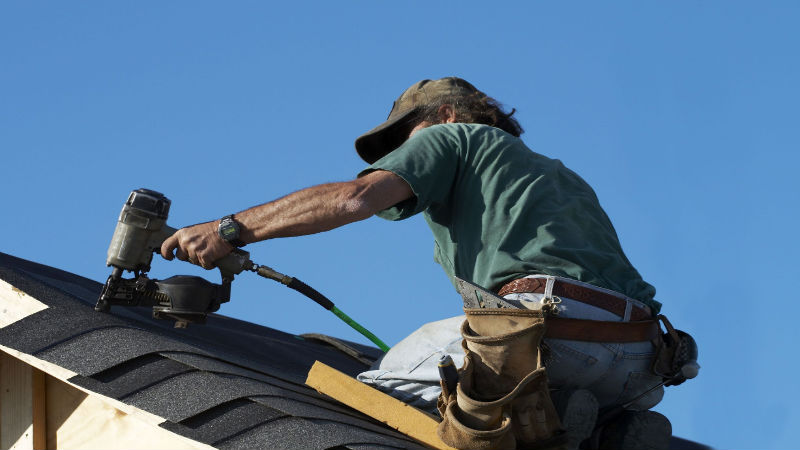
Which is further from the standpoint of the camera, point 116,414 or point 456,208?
point 456,208

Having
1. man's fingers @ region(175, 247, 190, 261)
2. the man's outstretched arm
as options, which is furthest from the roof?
the man's outstretched arm

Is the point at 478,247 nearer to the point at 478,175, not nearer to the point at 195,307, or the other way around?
the point at 478,175

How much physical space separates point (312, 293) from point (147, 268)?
32.6 inches

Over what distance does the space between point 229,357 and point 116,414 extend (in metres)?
0.53

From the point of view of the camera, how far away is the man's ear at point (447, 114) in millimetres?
4906

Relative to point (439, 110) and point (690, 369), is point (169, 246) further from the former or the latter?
point (690, 369)

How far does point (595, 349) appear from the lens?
3.91 meters

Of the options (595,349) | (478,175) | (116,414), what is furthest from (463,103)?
(116,414)

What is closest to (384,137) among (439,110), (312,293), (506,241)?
(439,110)

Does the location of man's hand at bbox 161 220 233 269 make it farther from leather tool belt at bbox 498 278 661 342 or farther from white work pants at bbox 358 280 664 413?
leather tool belt at bbox 498 278 661 342

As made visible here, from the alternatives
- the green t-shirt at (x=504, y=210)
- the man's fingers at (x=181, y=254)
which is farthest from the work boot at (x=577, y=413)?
the man's fingers at (x=181, y=254)

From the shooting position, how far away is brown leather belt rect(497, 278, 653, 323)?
3912 millimetres

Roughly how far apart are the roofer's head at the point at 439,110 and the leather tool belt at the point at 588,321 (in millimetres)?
1175

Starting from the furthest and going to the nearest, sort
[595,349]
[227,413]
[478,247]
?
[478,247]
[595,349]
[227,413]
